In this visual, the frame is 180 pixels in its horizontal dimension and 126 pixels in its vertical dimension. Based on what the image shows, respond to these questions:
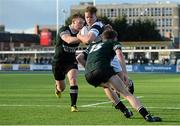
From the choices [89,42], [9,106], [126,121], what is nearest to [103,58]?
[89,42]

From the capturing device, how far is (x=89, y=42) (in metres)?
11.2

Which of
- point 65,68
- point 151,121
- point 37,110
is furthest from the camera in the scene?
point 65,68

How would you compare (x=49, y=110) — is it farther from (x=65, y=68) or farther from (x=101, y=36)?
(x=101, y=36)

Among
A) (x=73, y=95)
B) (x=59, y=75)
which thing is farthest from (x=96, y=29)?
(x=59, y=75)

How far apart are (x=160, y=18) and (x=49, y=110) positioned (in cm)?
15615

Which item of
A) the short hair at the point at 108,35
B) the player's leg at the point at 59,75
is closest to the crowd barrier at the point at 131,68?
the player's leg at the point at 59,75

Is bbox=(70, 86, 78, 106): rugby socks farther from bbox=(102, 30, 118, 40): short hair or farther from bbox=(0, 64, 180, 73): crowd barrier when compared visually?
bbox=(0, 64, 180, 73): crowd barrier

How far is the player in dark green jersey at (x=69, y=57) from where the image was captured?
44.2 ft

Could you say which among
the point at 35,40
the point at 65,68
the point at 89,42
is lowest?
the point at 35,40

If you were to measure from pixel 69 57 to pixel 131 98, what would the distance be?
11.7 ft

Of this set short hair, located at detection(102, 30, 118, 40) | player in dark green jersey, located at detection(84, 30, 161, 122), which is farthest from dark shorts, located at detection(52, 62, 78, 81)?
short hair, located at detection(102, 30, 118, 40)

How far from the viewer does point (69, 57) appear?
1423 cm

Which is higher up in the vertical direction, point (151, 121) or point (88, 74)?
point (88, 74)

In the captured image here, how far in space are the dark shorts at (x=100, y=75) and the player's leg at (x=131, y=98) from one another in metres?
0.09
